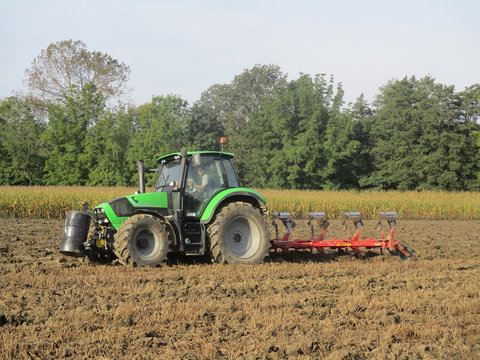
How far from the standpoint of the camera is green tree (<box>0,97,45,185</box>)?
38.2 metres

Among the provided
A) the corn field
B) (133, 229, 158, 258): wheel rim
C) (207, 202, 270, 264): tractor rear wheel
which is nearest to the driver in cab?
(207, 202, 270, 264): tractor rear wheel

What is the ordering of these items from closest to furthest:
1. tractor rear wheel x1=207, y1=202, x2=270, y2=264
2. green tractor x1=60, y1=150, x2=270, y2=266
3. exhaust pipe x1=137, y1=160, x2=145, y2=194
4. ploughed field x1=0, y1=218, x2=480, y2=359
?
ploughed field x1=0, y1=218, x2=480, y2=359 → green tractor x1=60, y1=150, x2=270, y2=266 → tractor rear wheel x1=207, y1=202, x2=270, y2=264 → exhaust pipe x1=137, y1=160, x2=145, y2=194

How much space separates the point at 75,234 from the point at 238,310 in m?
3.94

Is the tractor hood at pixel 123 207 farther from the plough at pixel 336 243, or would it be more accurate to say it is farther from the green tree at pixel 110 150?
the green tree at pixel 110 150

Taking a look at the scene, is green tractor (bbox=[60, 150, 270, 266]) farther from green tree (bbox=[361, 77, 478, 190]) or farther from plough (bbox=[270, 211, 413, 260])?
green tree (bbox=[361, 77, 478, 190])

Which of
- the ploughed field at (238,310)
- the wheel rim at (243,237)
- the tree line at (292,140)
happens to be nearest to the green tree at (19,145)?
the tree line at (292,140)

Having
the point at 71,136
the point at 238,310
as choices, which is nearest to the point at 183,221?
the point at 238,310

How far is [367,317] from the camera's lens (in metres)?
5.64

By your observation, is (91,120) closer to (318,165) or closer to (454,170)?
(318,165)

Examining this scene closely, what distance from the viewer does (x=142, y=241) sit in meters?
8.52

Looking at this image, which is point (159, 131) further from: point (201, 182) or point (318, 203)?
point (201, 182)

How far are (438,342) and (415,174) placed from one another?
1507 inches

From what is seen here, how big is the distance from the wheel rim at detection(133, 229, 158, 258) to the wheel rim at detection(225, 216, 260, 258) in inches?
54.1

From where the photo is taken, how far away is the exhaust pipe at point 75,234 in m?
8.47
